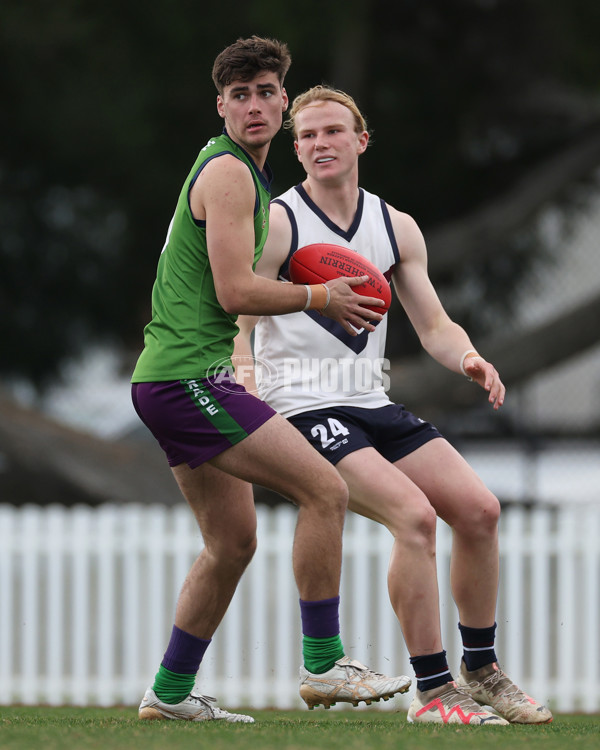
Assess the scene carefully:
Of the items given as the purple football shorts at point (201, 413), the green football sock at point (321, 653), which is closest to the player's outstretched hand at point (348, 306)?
the purple football shorts at point (201, 413)

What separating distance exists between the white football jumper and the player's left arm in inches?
5.5

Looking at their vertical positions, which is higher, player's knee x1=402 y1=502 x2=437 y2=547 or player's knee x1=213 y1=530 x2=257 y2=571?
player's knee x1=402 y1=502 x2=437 y2=547

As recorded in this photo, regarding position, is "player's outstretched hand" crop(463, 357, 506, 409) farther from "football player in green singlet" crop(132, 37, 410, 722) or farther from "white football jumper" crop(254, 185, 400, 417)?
"football player in green singlet" crop(132, 37, 410, 722)

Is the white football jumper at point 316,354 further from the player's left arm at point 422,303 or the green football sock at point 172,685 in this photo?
the green football sock at point 172,685

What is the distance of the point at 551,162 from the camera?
11203 millimetres

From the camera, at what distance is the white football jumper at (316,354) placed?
14.4 ft

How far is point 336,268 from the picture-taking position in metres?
4.28

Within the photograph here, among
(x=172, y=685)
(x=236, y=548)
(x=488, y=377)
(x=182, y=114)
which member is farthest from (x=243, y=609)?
(x=182, y=114)

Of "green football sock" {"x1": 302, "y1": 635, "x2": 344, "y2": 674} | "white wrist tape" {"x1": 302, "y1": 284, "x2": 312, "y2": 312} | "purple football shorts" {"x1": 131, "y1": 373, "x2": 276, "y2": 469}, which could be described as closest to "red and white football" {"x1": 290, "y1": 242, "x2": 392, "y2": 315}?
"white wrist tape" {"x1": 302, "y1": 284, "x2": 312, "y2": 312}

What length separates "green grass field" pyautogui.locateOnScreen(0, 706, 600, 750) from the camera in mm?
3576

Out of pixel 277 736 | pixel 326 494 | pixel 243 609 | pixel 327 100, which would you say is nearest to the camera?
pixel 277 736

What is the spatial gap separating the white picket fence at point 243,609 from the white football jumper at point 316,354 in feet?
9.35

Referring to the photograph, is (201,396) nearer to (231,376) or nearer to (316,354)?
(231,376)

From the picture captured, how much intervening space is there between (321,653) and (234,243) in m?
1.38
